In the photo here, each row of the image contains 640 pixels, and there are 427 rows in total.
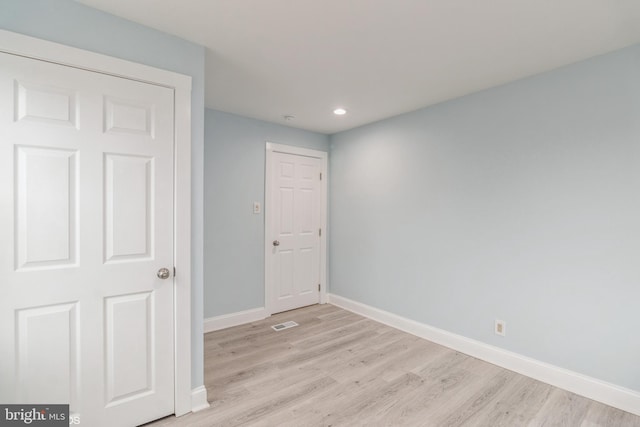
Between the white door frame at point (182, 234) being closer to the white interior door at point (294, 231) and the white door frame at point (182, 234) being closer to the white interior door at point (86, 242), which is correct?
the white interior door at point (86, 242)

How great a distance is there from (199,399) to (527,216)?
2841 mm

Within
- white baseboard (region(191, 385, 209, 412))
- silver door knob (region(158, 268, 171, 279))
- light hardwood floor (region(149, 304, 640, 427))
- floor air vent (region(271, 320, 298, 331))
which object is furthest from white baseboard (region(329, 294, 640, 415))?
silver door knob (region(158, 268, 171, 279))

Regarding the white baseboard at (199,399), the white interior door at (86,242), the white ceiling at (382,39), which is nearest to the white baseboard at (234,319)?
the white baseboard at (199,399)

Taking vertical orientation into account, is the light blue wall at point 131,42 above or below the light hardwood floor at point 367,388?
above

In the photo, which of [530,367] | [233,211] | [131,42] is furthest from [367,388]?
[131,42]

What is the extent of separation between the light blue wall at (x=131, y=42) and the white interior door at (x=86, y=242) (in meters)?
0.15

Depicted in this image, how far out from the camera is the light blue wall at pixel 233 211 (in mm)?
3262

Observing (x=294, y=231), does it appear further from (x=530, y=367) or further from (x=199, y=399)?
(x=530, y=367)

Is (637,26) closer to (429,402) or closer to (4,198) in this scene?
(429,402)

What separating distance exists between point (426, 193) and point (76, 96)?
9.66 ft

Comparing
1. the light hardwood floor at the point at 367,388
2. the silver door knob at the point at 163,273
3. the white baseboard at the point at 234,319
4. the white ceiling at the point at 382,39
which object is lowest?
the light hardwood floor at the point at 367,388

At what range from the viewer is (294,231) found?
3.95 m

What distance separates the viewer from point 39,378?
1.48 m

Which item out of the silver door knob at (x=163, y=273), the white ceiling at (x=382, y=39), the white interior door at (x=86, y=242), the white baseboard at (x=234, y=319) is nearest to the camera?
the white interior door at (x=86, y=242)
